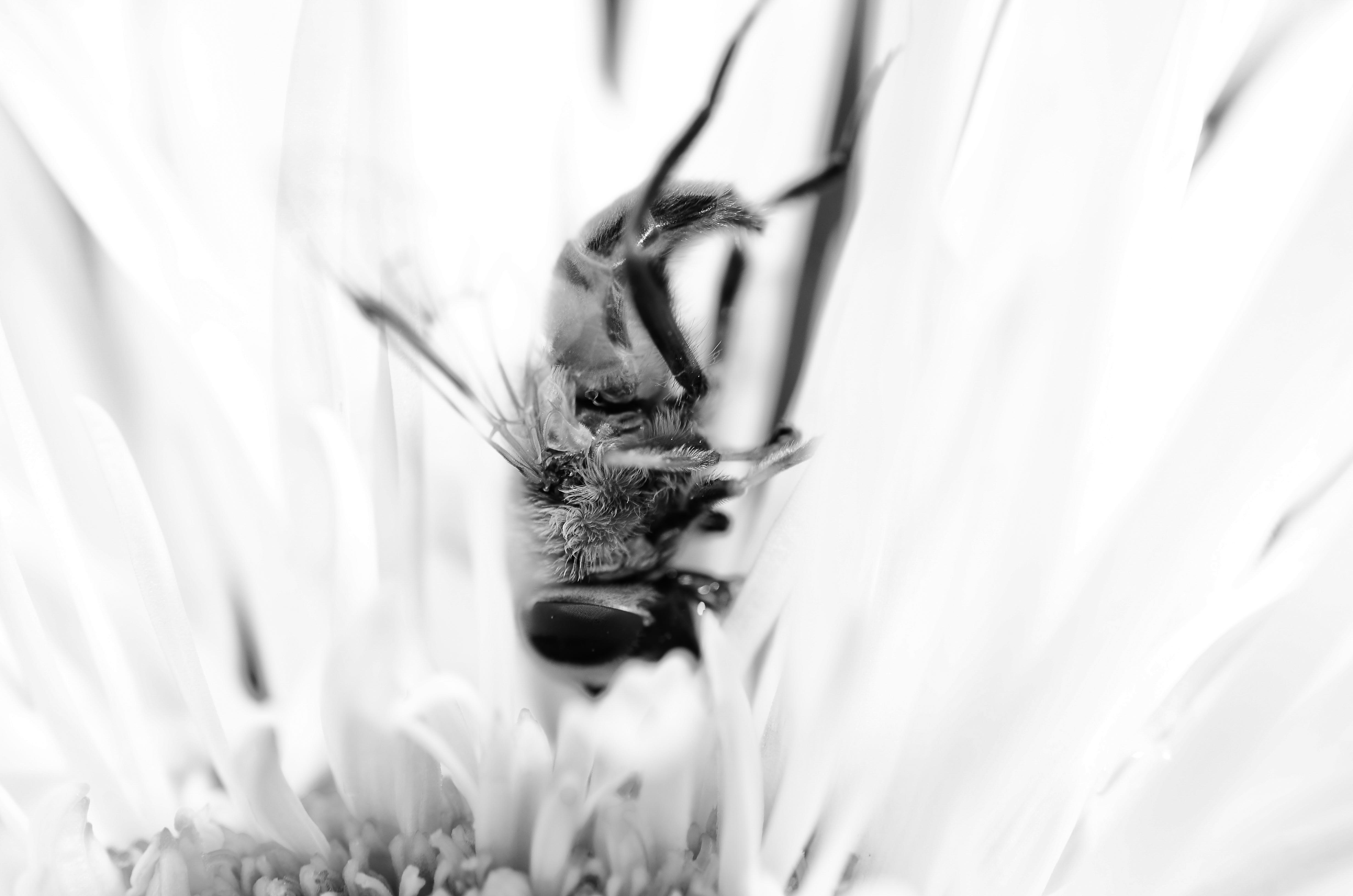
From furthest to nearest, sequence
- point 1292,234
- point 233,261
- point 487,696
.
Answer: point 233,261 < point 487,696 < point 1292,234

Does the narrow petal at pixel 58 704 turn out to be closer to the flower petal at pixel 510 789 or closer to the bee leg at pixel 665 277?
the flower petal at pixel 510 789

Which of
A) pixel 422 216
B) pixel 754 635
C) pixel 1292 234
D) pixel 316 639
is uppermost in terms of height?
pixel 1292 234

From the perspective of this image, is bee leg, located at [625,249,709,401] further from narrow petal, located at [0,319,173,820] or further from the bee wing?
narrow petal, located at [0,319,173,820]

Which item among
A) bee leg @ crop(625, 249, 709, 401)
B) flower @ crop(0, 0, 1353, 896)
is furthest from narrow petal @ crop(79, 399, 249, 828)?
bee leg @ crop(625, 249, 709, 401)

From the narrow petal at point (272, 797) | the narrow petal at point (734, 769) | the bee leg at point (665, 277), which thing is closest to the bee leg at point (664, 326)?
the bee leg at point (665, 277)

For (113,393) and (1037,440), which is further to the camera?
(113,393)

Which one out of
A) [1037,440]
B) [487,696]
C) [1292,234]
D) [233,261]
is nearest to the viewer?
[1292,234]

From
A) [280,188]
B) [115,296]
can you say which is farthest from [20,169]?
[280,188]

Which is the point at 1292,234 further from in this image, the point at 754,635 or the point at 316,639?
the point at 316,639
